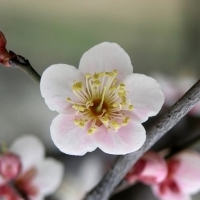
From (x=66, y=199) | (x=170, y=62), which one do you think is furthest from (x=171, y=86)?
(x=66, y=199)

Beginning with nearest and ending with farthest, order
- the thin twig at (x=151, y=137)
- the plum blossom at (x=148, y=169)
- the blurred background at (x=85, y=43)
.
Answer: the thin twig at (x=151, y=137), the plum blossom at (x=148, y=169), the blurred background at (x=85, y=43)

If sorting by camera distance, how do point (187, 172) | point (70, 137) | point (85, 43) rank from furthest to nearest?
1. point (85, 43)
2. point (187, 172)
3. point (70, 137)

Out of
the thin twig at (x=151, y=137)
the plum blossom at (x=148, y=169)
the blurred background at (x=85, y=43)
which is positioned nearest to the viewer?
the thin twig at (x=151, y=137)

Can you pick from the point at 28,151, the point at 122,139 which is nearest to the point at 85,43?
the point at 28,151

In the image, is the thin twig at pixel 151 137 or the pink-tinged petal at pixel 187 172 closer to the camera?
the thin twig at pixel 151 137

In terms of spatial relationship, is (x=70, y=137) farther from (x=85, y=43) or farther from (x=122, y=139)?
(x=85, y=43)

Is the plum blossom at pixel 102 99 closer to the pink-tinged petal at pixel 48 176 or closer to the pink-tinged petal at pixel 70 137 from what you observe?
the pink-tinged petal at pixel 70 137

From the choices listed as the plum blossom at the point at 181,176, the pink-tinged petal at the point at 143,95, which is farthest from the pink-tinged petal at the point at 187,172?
the pink-tinged petal at the point at 143,95
